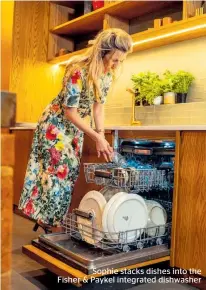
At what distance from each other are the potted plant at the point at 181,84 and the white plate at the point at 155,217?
915mm

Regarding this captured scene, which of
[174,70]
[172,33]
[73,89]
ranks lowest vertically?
[73,89]

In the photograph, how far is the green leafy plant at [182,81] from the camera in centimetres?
239

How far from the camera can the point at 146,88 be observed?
8.26 ft

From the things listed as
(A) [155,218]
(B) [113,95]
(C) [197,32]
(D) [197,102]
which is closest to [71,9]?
(B) [113,95]

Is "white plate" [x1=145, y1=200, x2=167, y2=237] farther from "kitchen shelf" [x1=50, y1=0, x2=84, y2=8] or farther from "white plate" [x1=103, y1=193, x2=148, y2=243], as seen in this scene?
"kitchen shelf" [x1=50, y1=0, x2=84, y2=8]

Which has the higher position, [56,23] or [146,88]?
[56,23]

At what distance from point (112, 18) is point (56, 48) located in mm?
954

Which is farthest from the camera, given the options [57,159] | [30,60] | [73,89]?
[30,60]

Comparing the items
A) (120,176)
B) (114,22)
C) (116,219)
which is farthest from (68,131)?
(114,22)

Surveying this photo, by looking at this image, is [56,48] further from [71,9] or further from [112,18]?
[112,18]

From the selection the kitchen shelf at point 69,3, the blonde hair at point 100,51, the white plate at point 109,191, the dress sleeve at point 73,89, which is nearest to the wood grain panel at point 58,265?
the white plate at point 109,191

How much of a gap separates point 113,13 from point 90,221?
1.99 m

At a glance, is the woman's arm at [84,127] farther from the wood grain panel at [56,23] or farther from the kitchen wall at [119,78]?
the wood grain panel at [56,23]

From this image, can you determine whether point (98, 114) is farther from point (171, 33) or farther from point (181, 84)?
point (171, 33)
